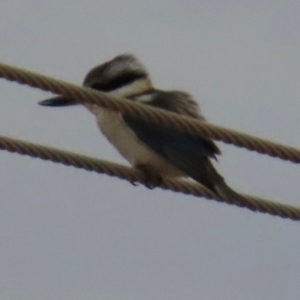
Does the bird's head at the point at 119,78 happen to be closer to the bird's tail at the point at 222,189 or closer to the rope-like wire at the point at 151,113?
the bird's tail at the point at 222,189

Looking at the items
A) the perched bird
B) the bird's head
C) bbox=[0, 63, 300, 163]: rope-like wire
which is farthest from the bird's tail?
the bird's head

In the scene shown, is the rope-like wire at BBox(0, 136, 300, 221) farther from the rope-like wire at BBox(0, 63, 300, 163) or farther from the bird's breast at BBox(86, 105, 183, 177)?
the bird's breast at BBox(86, 105, 183, 177)

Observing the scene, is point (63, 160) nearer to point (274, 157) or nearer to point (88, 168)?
point (88, 168)

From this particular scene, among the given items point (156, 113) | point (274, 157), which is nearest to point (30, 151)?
point (156, 113)

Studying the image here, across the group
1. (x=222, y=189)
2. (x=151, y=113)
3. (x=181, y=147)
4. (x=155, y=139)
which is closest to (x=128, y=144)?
(x=155, y=139)

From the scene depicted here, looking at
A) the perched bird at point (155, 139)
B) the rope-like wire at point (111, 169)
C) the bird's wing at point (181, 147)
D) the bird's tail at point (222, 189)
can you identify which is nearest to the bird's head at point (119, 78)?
the perched bird at point (155, 139)

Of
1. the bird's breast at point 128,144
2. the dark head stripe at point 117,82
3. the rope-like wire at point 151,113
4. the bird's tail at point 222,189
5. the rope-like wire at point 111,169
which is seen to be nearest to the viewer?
the rope-like wire at point 151,113
